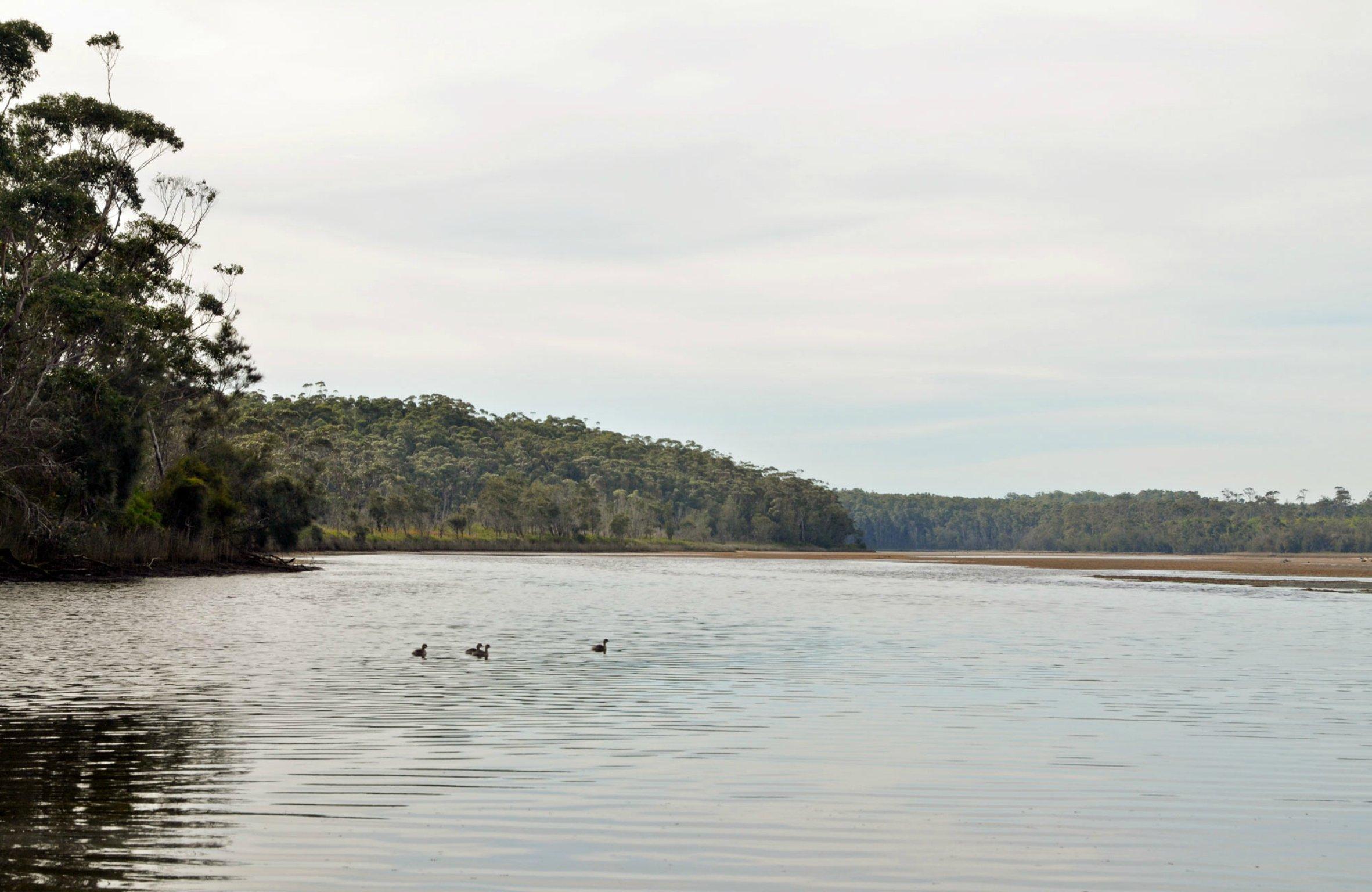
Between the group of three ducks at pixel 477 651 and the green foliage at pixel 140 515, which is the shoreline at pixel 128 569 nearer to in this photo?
the green foliage at pixel 140 515

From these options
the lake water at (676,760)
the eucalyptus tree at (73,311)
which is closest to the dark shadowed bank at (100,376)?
the eucalyptus tree at (73,311)

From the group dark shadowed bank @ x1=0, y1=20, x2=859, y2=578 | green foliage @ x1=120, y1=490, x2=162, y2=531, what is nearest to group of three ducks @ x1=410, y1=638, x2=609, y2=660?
dark shadowed bank @ x1=0, y1=20, x2=859, y2=578

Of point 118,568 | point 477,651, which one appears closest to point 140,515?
point 118,568

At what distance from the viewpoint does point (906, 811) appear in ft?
34.3

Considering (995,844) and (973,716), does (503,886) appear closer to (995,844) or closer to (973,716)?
(995,844)

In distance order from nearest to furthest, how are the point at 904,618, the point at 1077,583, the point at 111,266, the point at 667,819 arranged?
the point at 667,819 < the point at 904,618 < the point at 111,266 < the point at 1077,583

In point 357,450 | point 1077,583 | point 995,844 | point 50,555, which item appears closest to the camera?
point 995,844

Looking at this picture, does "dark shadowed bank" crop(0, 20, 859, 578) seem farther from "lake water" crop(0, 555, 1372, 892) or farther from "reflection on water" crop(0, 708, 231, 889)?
"reflection on water" crop(0, 708, 231, 889)

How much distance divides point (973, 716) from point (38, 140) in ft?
170

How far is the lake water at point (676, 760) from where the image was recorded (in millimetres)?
8531

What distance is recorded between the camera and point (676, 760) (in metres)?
12.8

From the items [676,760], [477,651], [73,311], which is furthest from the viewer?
[73,311]

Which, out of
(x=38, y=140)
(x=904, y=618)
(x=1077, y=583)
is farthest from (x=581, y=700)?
(x=1077, y=583)

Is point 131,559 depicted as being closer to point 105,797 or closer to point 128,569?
point 128,569
